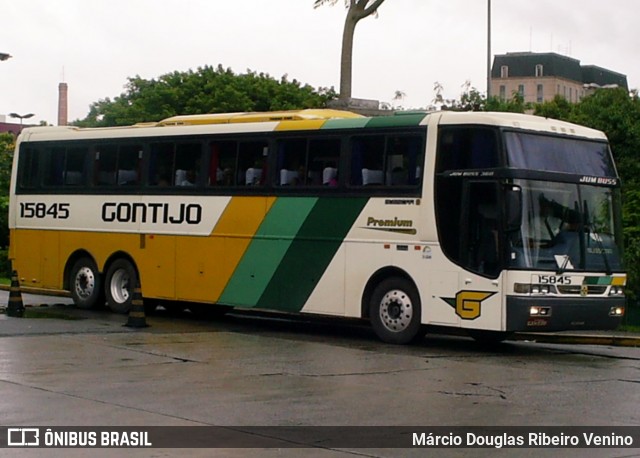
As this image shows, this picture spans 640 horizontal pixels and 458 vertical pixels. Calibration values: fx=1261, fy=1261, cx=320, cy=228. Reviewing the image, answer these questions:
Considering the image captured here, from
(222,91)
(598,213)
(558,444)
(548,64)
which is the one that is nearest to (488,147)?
(598,213)

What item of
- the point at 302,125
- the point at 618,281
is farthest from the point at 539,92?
the point at 618,281

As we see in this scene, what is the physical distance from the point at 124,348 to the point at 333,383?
4.26 meters

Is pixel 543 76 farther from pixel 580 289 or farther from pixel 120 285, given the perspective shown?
pixel 580 289

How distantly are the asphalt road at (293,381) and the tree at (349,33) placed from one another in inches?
547

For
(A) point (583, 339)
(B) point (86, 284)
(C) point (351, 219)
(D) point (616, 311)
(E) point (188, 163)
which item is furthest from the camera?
(B) point (86, 284)

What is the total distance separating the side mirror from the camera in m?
18.0

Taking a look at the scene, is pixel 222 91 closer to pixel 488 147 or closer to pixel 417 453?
pixel 488 147

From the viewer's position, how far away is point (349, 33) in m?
34.5

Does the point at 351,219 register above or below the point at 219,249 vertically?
above

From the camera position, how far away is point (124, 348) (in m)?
17.5

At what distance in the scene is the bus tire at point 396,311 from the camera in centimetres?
1919

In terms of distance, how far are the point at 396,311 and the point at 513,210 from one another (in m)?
2.64

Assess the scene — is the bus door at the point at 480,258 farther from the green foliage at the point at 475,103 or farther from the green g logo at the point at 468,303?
the green foliage at the point at 475,103

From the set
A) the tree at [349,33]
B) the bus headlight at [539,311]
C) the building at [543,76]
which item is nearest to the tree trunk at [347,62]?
the tree at [349,33]
